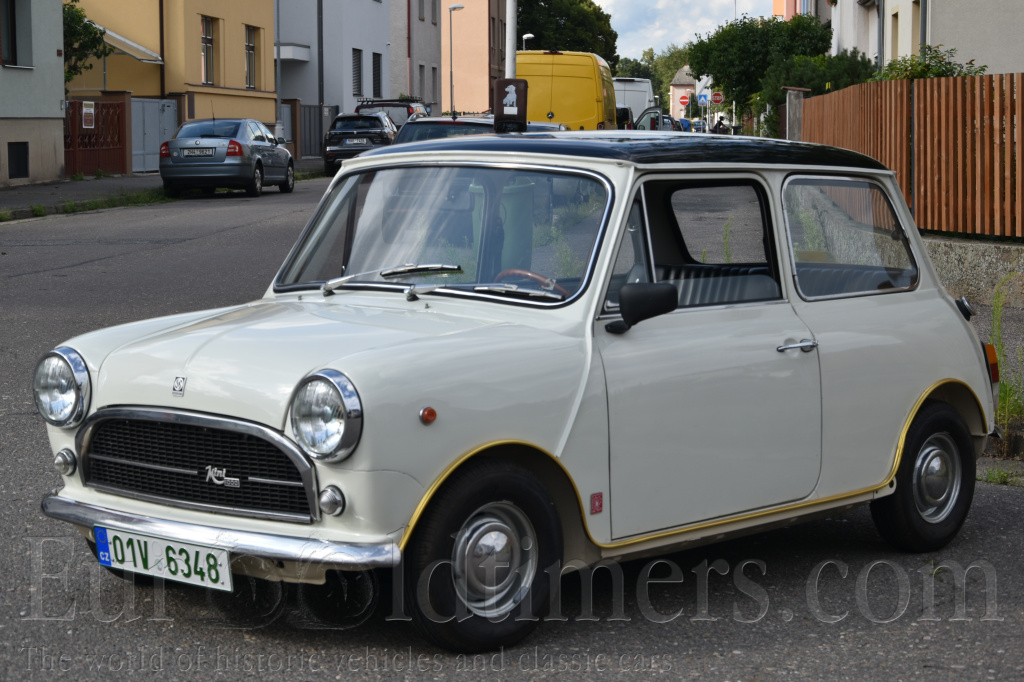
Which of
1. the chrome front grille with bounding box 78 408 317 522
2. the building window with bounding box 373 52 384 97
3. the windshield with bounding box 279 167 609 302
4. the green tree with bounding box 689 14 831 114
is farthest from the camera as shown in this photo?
the building window with bounding box 373 52 384 97

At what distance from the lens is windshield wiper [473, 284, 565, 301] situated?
14.9ft

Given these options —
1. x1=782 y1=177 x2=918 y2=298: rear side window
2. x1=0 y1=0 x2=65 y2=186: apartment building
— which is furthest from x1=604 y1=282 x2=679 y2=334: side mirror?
x1=0 y1=0 x2=65 y2=186: apartment building

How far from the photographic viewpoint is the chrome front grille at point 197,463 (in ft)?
12.8

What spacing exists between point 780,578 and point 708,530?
0.63m

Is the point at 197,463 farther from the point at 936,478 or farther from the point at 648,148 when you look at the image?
the point at 936,478

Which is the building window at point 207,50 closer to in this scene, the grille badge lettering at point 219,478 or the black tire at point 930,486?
the black tire at point 930,486

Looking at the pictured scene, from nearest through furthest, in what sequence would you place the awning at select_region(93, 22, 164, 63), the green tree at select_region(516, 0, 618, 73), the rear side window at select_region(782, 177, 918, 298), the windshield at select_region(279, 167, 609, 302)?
the windshield at select_region(279, 167, 609, 302) → the rear side window at select_region(782, 177, 918, 298) → the awning at select_region(93, 22, 164, 63) → the green tree at select_region(516, 0, 618, 73)

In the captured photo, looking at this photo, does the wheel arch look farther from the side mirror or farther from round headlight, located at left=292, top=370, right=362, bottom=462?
the side mirror

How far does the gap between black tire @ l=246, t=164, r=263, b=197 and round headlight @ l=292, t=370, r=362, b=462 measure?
25349 millimetres

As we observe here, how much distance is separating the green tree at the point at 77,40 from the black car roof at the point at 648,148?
30209mm

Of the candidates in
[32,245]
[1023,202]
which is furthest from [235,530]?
[32,245]

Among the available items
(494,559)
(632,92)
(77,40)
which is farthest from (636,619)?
(632,92)

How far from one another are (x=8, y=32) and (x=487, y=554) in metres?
28.6

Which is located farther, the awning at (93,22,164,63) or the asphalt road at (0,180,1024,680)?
the awning at (93,22,164,63)
